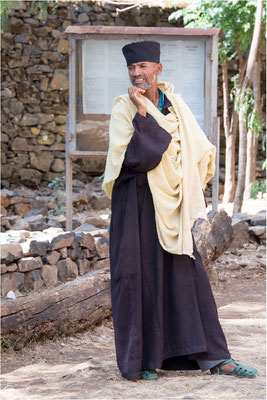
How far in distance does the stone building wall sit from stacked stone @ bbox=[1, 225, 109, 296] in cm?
720

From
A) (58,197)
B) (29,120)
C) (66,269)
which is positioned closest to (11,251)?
(66,269)

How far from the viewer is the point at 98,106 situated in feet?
22.3

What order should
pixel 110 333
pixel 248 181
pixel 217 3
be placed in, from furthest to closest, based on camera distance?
pixel 248 181 → pixel 217 3 → pixel 110 333

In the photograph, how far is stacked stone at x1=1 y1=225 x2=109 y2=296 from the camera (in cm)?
563

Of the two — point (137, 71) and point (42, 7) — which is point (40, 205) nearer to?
point (42, 7)

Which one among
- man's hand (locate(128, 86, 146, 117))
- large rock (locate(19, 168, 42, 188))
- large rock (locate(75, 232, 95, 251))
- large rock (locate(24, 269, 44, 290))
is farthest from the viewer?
large rock (locate(19, 168, 42, 188))

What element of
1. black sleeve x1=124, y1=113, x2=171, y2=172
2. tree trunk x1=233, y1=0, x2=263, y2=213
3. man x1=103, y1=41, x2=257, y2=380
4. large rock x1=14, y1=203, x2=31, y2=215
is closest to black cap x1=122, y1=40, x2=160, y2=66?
man x1=103, y1=41, x2=257, y2=380

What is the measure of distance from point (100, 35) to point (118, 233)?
3725mm

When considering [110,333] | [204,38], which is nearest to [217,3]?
[204,38]

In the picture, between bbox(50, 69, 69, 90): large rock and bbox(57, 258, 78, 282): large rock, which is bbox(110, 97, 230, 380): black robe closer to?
bbox(57, 258, 78, 282): large rock

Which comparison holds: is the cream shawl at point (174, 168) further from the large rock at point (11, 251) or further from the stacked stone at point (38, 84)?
the stacked stone at point (38, 84)

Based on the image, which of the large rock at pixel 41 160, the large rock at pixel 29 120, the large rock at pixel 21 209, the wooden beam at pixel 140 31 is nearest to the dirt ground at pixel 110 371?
the wooden beam at pixel 140 31

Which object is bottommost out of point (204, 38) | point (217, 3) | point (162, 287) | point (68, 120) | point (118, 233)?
point (162, 287)

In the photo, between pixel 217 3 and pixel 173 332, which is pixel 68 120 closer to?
pixel 173 332
